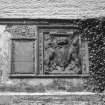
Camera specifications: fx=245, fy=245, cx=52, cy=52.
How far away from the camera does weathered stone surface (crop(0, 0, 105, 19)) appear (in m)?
6.53

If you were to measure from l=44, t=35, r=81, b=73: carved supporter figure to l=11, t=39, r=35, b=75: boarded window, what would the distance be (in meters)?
0.38

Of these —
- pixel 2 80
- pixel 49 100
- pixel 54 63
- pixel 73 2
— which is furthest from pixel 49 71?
pixel 73 2

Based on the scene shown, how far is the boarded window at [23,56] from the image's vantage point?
626 cm

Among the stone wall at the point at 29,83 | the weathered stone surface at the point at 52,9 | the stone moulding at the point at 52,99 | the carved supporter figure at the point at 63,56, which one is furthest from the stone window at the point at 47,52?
the stone moulding at the point at 52,99

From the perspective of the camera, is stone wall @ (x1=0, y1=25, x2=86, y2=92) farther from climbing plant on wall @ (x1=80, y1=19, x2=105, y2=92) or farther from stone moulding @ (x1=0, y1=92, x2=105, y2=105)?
climbing plant on wall @ (x1=80, y1=19, x2=105, y2=92)

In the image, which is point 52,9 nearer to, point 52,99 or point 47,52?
point 47,52

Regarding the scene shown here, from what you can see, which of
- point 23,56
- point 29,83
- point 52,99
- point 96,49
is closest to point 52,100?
point 52,99

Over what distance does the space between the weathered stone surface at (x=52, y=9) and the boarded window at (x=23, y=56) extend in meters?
0.72

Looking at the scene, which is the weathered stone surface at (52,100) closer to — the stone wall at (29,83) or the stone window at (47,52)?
the stone wall at (29,83)

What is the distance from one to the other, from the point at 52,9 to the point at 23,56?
149 centimetres

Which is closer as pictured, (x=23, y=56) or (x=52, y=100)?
(x=52, y=100)

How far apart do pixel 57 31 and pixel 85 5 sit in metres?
1.06

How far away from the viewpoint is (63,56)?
6.42 meters

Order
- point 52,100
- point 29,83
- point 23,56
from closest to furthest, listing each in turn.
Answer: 1. point 52,100
2. point 29,83
3. point 23,56
